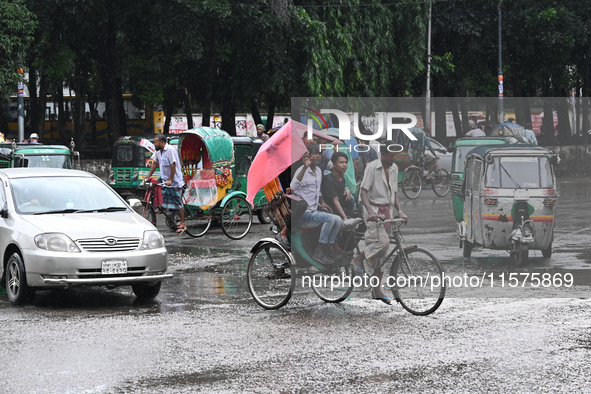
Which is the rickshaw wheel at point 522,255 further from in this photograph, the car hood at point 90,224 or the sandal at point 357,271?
the car hood at point 90,224

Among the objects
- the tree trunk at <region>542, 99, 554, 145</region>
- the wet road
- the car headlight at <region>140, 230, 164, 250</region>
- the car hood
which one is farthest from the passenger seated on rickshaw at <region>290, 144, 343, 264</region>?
the tree trunk at <region>542, 99, 554, 145</region>

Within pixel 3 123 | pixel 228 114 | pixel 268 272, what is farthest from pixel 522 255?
pixel 3 123

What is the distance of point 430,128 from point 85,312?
13.4ft

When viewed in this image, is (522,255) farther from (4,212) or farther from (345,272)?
(4,212)

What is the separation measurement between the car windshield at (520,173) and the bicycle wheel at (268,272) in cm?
291

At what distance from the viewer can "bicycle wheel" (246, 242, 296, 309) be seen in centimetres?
905

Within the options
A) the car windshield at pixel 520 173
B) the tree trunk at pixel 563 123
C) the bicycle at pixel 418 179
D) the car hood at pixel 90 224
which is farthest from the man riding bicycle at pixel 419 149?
the car hood at pixel 90 224

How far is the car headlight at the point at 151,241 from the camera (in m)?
9.64

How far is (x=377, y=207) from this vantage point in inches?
355

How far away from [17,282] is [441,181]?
4907mm

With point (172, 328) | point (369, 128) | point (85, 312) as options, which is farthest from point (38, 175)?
point (369, 128)

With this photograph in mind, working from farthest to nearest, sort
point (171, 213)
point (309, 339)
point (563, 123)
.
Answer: point (171, 213), point (563, 123), point (309, 339)

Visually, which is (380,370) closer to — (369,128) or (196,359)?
(196,359)

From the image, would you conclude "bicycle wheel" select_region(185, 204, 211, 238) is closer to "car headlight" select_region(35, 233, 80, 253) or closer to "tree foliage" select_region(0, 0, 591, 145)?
"car headlight" select_region(35, 233, 80, 253)
